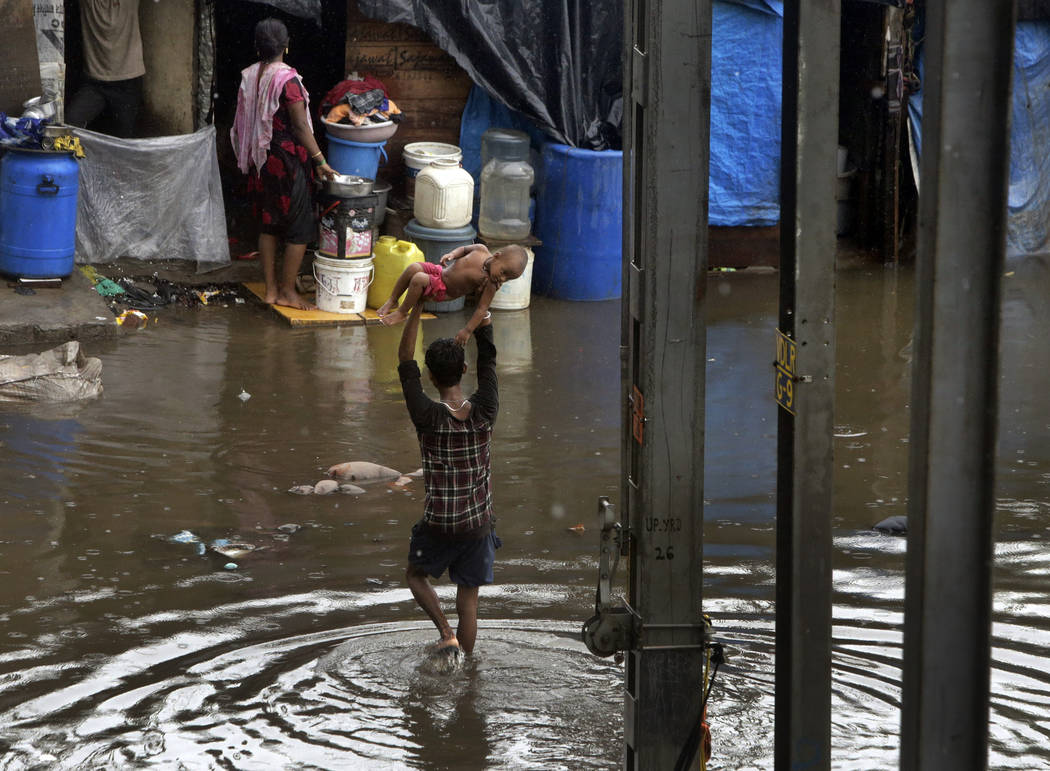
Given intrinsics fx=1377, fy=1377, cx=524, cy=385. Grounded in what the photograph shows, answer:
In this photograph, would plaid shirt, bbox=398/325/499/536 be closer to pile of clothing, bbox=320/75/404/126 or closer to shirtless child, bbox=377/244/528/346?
shirtless child, bbox=377/244/528/346

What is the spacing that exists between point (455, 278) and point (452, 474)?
870 mm

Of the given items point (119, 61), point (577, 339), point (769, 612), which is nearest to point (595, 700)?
point (769, 612)

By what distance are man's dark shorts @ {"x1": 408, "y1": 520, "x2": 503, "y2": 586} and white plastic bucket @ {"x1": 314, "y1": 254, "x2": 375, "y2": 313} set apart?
5.35 meters

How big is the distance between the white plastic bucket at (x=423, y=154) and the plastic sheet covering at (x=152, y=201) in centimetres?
154

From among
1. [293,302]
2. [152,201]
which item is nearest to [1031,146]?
[293,302]

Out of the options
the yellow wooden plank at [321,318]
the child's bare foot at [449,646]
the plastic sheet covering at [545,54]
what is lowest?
the child's bare foot at [449,646]

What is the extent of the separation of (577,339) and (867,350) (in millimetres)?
2108

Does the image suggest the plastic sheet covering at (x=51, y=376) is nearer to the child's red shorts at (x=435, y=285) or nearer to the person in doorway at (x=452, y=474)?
the child's red shorts at (x=435, y=285)

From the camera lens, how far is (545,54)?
11.4 meters

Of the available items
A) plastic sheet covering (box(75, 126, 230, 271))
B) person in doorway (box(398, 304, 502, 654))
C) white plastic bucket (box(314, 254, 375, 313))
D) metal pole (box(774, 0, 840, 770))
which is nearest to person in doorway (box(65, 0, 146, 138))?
plastic sheet covering (box(75, 126, 230, 271))

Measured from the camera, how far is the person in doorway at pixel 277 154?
9.84 m

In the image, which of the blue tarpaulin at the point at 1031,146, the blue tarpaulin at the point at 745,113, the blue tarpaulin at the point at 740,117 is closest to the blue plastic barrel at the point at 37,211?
the blue tarpaulin at the point at 740,117

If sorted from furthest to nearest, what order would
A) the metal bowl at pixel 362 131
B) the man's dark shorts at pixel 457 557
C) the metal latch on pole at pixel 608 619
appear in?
the metal bowl at pixel 362 131 < the man's dark shorts at pixel 457 557 < the metal latch on pole at pixel 608 619

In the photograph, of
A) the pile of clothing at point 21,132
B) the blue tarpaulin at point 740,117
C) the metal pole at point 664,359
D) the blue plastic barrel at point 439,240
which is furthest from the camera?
the blue tarpaulin at point 740,117
